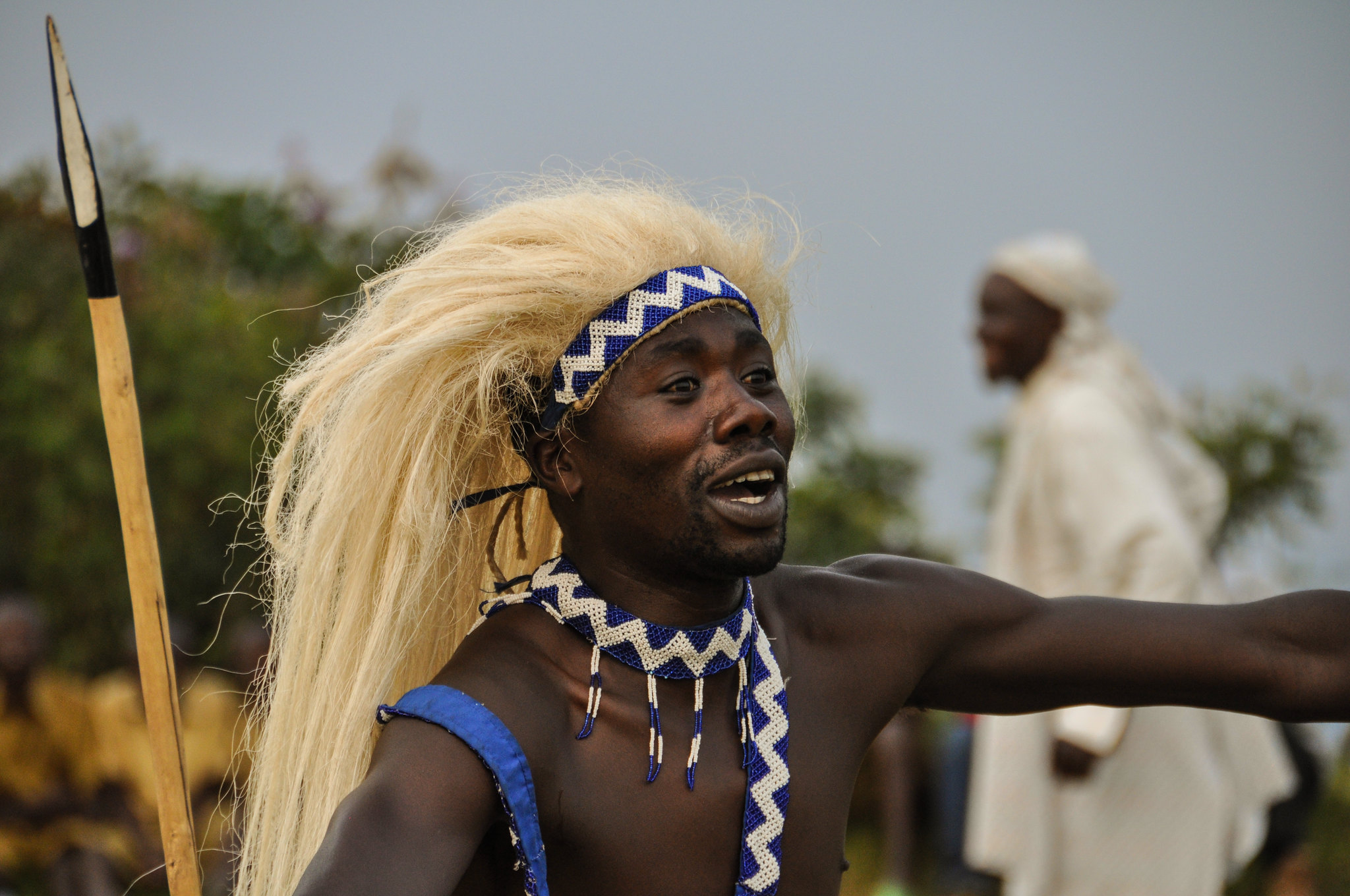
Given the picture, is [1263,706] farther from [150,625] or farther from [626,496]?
[150,625]

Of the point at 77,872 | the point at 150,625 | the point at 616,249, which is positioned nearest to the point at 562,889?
the point at 150,625

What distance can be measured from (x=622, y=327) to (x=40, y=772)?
558cm

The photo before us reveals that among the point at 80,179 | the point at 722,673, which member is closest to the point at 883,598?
the point at 722,673

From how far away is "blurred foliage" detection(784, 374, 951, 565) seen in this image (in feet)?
28.1

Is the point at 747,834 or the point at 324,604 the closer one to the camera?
the point at 747,834

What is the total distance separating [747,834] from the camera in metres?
2.20

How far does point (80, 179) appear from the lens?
2096 millimetres

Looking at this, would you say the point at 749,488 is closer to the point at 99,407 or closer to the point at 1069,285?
the point at 1069,285

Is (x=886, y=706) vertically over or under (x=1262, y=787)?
over

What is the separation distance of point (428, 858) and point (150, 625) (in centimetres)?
64

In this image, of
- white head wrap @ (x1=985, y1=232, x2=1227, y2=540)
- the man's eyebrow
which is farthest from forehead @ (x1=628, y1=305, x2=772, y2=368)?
white head wrap @ (x1=985, y1=232, x2=1227, y2=540)

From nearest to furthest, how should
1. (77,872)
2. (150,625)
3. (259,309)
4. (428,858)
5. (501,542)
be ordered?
(428,858)
(150,625)
(501,542)
(77,872)
(259,309)

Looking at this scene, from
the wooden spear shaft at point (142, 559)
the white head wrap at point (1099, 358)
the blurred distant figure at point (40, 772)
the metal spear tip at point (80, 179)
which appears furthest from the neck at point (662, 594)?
the blurred distant figure at point (40, 772)

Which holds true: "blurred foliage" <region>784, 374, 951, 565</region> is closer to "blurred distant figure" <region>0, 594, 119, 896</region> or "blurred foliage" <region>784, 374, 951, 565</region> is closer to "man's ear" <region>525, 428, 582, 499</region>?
"blurred distant figure" <region>0, 594, 119, 896</region>
